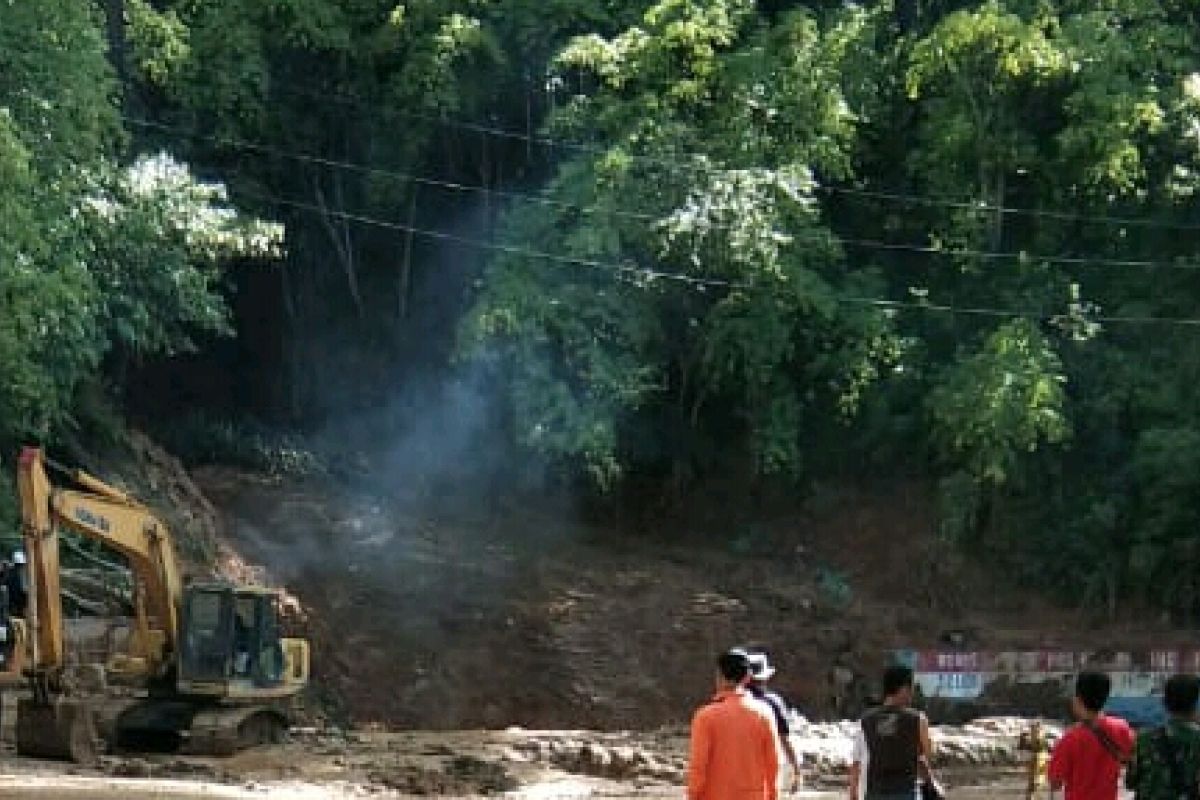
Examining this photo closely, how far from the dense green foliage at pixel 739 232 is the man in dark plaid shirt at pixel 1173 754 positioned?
22.0m

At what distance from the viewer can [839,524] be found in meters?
35.8

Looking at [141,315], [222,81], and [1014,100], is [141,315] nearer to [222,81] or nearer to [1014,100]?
[222,81]

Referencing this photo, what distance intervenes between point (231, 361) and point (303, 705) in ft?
43.5

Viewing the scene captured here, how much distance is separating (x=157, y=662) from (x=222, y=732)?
109cm

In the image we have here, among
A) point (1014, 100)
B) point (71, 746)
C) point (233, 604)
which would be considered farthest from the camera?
point (1014, 100)

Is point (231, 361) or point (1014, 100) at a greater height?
point (1014, 100)

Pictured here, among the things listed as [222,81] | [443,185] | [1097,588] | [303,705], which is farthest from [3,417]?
[1097,588]

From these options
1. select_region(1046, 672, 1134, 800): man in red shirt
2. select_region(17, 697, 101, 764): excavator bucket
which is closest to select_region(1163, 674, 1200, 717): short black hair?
select_region(1046, 672, 1134, 800): man in red shirt

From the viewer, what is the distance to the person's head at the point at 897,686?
9.34 metres

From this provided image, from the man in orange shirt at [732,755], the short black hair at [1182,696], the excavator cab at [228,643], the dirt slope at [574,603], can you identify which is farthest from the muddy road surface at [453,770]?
the short black hair at [1182,696]

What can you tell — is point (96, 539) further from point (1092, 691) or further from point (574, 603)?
point (1092, 691)

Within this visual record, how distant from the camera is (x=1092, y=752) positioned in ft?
28.4

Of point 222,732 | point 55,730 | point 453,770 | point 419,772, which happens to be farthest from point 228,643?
point 453,770

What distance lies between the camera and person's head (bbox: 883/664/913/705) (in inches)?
368
